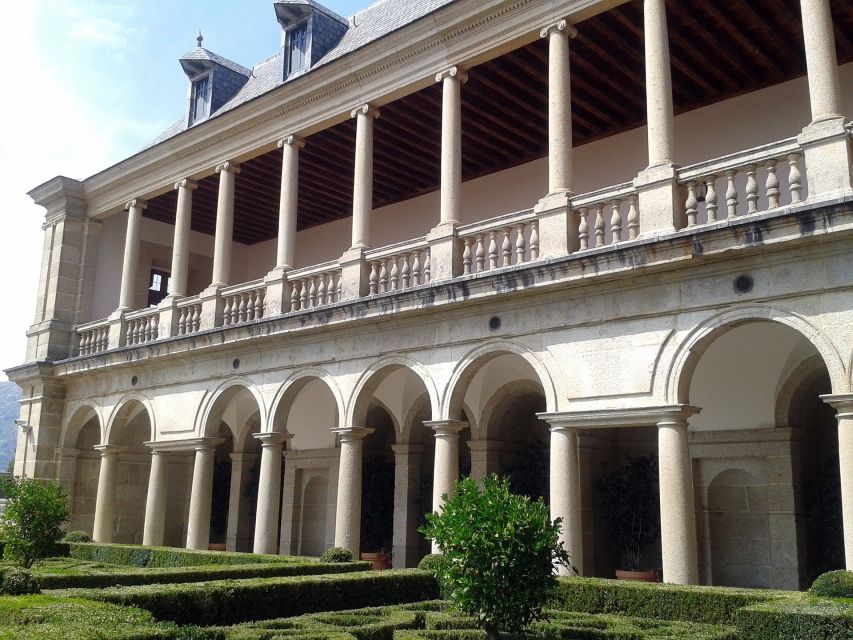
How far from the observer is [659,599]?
9789 mm

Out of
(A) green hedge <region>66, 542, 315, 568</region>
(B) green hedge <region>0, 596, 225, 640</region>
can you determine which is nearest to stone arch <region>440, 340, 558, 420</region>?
(A) green hedge <region>66, 542, 315, 568</region>

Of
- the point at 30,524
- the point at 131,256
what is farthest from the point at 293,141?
the point at 30,524

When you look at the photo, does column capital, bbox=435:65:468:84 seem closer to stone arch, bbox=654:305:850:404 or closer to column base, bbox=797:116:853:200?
column base, bbox=797:116:853:200

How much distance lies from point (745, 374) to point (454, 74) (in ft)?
23.8

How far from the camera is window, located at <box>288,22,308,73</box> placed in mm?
19031

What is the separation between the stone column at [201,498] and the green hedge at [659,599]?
9.72 m

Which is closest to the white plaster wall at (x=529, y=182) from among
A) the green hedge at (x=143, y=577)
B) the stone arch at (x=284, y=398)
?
the stone arch at (x=284, y=398)

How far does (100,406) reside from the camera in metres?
21.4

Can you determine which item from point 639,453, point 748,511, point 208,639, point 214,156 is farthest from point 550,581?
point 214,156

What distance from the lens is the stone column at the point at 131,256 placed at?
2144 centimetres

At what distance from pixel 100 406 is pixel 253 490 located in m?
4.48

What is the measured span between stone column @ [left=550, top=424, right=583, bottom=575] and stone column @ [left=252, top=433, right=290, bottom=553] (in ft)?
21.7

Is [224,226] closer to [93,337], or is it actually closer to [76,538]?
[93,337]

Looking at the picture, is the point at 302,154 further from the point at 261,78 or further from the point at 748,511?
the point at 748,511
